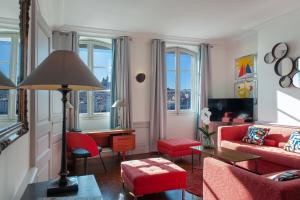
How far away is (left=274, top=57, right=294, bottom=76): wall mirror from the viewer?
4.06 metres

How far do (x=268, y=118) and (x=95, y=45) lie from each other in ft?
13.2

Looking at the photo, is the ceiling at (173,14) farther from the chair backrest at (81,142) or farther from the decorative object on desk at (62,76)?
the decorative object on desk at (62,76)

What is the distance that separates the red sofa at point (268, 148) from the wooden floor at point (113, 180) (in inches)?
36.9

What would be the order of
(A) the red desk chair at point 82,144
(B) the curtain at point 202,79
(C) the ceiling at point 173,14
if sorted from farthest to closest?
(B) the curtain at point 202,79
(A) the red desk chair at point 82,144
(C) the ceiling at point 173,14

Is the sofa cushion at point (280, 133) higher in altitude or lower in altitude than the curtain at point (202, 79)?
lower

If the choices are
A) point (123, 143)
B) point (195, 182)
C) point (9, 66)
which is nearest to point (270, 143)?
point (195, 182)

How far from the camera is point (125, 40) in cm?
510

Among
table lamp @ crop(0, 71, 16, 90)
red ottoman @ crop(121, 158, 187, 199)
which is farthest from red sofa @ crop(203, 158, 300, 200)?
table lamp @ crop(0, 71, 16, 90)

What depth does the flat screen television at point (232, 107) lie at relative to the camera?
4938mm

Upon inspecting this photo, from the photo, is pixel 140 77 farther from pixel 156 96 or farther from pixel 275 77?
pixel 275 77

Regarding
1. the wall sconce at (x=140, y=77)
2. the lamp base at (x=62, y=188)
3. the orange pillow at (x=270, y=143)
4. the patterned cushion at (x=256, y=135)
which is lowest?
the orange pillow at (x=270, y=143)

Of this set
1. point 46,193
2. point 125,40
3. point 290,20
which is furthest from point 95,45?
point 46,193

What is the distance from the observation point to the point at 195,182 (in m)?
3.48

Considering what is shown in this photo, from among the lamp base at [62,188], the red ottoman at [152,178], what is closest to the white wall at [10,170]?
the lamp base at [62,188]
